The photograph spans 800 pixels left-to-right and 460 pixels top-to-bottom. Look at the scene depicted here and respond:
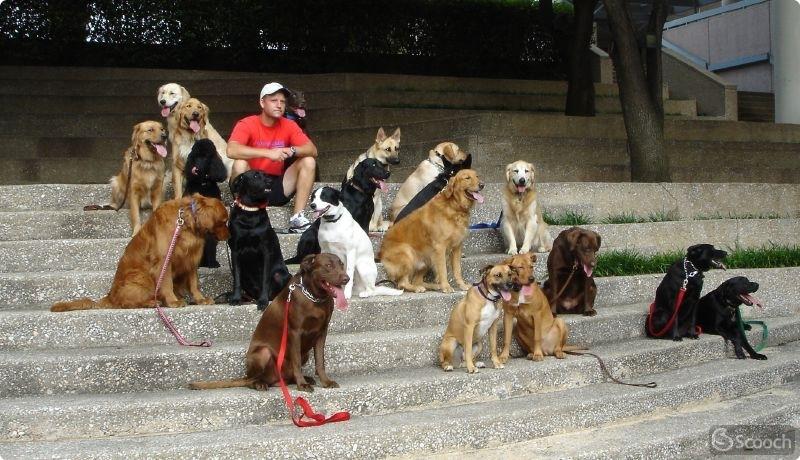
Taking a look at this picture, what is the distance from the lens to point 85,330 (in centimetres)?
566

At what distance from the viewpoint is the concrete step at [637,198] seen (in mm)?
8039

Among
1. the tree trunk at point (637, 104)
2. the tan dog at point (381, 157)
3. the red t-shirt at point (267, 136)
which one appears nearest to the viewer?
the red t-shirt at point (267, 136)

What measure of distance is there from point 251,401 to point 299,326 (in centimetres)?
48

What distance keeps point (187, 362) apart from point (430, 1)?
12498 millimetres

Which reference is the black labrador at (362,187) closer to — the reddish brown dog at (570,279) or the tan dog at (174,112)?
the tan dog at (174,112)

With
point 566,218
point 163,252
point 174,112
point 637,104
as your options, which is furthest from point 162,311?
point 637,104

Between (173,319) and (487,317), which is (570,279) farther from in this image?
(173,319)

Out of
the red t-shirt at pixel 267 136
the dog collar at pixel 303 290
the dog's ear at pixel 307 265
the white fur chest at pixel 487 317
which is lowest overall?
the white fur chest at pixel 487 317

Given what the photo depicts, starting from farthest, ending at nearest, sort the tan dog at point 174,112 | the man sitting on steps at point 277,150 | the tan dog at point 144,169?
the tan dog at point 174,112 → the man sitting on steps at point 277,150 → the tan dog at point 144,169

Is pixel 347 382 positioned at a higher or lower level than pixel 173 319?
lower

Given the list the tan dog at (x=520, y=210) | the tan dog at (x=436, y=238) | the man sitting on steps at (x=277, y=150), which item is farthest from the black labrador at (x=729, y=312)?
the man sitting on steps at (x=277, y=150)

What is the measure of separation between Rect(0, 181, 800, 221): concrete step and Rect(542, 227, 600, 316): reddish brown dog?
1993 mm

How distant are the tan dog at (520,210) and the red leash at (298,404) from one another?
3.16 metres

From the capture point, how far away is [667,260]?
8391 millimetres
